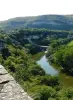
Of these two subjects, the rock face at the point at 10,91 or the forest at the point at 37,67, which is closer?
the rock face at the point at 10,91

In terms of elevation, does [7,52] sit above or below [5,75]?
below

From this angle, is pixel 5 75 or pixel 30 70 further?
pixel 30 70

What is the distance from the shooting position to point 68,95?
37.7 m

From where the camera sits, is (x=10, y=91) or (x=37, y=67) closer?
(x=10, y=91)

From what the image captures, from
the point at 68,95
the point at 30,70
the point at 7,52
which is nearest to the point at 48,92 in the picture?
the point at 68,95

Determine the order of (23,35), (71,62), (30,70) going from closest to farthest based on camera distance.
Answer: (30,70)
(71,62)
(23,35)

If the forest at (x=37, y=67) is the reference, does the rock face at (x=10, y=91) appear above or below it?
above

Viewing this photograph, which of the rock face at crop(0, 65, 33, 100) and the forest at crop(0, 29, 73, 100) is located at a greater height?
the rock face at crop(0, 65, 33, 100)

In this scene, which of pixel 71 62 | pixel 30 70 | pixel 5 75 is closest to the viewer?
pixel 5 75

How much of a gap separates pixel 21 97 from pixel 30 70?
171 ft

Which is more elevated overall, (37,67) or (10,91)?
(10,91)

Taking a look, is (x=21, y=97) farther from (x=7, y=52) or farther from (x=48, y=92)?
(x=7, y=52)

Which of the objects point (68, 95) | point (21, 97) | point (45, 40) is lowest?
point (45, 40)

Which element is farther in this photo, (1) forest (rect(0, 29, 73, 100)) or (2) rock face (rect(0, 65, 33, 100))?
(1) forest (rect(0, 29, 73, 100))
